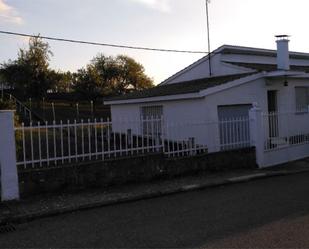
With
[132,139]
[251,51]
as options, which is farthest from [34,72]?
[132,139]

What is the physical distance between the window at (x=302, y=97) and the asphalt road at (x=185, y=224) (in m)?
10.1

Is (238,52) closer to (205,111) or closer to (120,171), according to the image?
(205,111)

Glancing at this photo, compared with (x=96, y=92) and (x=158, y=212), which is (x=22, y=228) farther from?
(x=96, y=92)

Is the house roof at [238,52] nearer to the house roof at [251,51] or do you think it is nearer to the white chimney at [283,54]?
the house roof at [251,51]

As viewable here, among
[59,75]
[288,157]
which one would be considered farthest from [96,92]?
[288,157]

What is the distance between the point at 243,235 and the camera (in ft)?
20.9

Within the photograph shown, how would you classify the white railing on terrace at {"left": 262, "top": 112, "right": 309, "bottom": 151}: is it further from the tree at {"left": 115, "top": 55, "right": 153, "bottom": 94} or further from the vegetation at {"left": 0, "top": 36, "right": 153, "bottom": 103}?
the tree at {"left": 115, "top": 55, "right": 153, "bottom": 94}

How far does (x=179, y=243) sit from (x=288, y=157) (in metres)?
9.85

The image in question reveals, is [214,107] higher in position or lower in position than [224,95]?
lower

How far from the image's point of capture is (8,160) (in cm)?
884

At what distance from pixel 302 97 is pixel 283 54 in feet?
8.00

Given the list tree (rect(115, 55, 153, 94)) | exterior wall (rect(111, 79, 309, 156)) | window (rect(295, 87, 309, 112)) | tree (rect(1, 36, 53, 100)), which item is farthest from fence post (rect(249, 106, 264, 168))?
tree (rect(115, 55, 153, 94))

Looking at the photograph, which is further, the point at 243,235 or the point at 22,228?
the point at 22,228

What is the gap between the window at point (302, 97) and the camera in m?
19.0
